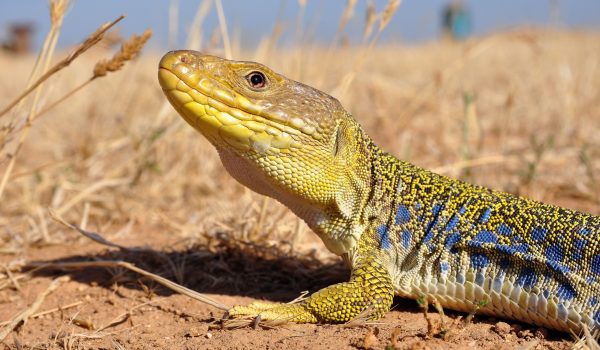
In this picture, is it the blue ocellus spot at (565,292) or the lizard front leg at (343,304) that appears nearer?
the blue ocellus spot at (565,292)

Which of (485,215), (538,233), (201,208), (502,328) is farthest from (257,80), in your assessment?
(201,208)

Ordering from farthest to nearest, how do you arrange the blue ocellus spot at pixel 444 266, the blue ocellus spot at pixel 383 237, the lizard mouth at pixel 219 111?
the blue ocellus spot at pixel 383 237
the blue ocellus spot at pixel 444 266
the lizard mouth at pixel 219 111

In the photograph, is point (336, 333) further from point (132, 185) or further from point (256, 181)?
point (132, 185)

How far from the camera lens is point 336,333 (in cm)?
281

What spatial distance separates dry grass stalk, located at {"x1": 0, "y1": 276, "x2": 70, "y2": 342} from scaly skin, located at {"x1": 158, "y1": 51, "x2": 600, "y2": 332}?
1.05m

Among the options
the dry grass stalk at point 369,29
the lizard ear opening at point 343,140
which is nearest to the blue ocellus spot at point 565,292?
the lizard ear opening at point 343,140

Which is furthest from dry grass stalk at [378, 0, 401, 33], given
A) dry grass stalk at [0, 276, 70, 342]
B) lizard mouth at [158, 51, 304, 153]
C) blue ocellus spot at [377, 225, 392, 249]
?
dry grass stalk at [0, 276, 70, 342]

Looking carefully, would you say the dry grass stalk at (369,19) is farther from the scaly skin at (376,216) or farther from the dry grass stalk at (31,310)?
the dry grass stalk at (31,310)

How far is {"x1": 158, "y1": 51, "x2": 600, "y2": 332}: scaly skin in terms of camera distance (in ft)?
9.30

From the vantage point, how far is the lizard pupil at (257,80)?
3.05 metres

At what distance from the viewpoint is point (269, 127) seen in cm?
294

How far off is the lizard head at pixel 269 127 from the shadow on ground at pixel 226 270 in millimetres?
709

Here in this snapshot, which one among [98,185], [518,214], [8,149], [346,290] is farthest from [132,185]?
[518,214]

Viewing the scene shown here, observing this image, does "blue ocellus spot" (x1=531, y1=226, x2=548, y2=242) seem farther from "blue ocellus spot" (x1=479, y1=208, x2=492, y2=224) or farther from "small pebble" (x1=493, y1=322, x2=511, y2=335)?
"small pebble" (x1=493, y1=322, x2=511, y2=335)
